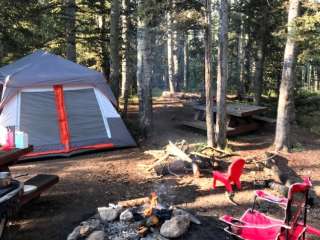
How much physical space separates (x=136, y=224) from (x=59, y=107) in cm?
532

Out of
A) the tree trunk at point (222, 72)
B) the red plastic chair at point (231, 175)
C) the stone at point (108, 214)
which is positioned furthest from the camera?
the tree trunk at point (222, 72)

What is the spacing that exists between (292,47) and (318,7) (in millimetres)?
1067

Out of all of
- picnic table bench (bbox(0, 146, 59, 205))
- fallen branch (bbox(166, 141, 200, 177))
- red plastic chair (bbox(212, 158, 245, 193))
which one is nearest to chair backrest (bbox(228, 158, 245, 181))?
red plastic chair (bbox(212, 158, 245, 193))

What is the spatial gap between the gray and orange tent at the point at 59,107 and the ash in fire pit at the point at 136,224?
4.49m

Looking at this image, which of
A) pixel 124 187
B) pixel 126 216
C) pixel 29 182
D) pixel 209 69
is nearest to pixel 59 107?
pixel 124 187

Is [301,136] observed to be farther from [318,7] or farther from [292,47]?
[318,7]

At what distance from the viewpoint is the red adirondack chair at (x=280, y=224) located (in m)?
4.58

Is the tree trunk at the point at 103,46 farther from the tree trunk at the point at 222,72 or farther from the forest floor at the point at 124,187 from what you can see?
the tree trunk at the point at 222,72

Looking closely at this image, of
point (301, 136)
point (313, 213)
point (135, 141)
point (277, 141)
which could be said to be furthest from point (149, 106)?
point (313, 213)

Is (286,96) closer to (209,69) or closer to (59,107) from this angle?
(209,69)

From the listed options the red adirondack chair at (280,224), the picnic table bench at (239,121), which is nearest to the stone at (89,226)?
the red adirondack chair at (280,224)

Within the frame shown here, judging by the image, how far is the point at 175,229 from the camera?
16.0 feet

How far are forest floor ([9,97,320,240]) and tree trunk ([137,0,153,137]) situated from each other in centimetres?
50

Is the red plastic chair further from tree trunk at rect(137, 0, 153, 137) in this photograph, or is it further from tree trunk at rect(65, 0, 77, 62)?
tree trunk at rect(65, 0, 77, 62)
